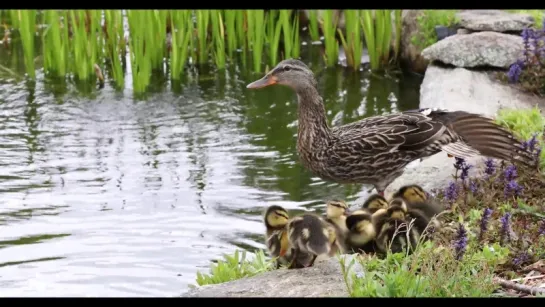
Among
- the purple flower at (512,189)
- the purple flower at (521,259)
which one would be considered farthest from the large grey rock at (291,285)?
Answer: the purple flower at (512,189)

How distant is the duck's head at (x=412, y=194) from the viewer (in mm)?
5855

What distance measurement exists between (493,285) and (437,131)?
2295 mm

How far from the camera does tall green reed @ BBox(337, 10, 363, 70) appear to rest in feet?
33.9

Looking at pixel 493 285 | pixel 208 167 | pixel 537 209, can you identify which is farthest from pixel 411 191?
pixel 208 167

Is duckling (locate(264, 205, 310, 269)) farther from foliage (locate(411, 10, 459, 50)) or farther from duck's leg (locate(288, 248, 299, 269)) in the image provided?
foliage (locate(411, 10, 459, 50))

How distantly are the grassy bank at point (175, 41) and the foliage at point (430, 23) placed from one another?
32 cm

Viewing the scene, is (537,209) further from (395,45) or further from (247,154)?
(395,45)

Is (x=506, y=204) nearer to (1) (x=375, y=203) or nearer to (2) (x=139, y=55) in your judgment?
(1) (x=375, y=203)

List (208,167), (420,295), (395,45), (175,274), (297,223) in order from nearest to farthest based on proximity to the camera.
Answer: (420,295) < (297,223) < (175,274) < (208,167) < (395,45)

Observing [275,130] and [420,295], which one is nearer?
[420,295]

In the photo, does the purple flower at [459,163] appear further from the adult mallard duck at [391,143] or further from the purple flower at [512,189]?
the purple flower at [512,189]

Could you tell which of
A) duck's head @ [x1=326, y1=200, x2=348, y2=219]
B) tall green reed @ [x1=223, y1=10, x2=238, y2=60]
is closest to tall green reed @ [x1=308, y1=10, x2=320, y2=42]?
tall green reed @ [x1=223, y1=10, x2=238, y2=60]

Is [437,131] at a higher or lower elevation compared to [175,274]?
higher

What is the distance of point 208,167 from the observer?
8.20 metres
